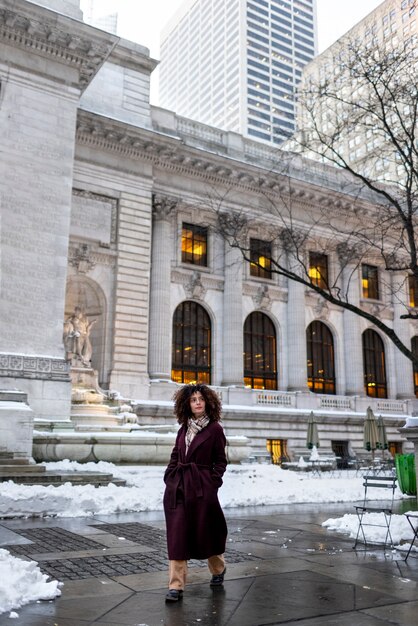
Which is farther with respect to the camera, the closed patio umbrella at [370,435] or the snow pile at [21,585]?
the closed patio umbrella at [370,435]

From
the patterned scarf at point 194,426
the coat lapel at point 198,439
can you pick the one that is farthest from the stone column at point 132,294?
the coat lapel at point 198,439

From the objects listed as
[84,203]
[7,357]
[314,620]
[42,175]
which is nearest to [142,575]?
[314,620]

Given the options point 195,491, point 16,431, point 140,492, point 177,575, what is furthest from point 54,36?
point 177,575

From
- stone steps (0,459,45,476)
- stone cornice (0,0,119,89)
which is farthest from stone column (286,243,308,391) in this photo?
stone steps (0,459,45,476)

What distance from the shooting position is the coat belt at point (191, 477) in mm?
5809

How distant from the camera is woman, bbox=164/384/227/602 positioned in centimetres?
565

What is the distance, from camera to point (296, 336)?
3656 centimetres

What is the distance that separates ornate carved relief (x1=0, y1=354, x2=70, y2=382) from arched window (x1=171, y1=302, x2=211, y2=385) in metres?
11.0

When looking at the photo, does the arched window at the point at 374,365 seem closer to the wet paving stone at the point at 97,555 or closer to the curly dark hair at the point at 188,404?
the wet paving stone at the point at 97,555

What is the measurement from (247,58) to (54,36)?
140m

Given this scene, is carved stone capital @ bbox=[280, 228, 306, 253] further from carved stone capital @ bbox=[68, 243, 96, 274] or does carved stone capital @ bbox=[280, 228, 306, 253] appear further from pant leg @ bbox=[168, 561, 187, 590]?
pant leg @ bbox=[168, 561, 187, 590]

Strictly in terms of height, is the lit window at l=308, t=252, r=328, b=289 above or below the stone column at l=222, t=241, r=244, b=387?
above

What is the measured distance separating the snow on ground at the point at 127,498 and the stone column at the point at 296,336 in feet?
49.4

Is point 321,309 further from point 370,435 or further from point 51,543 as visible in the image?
point 51,543
